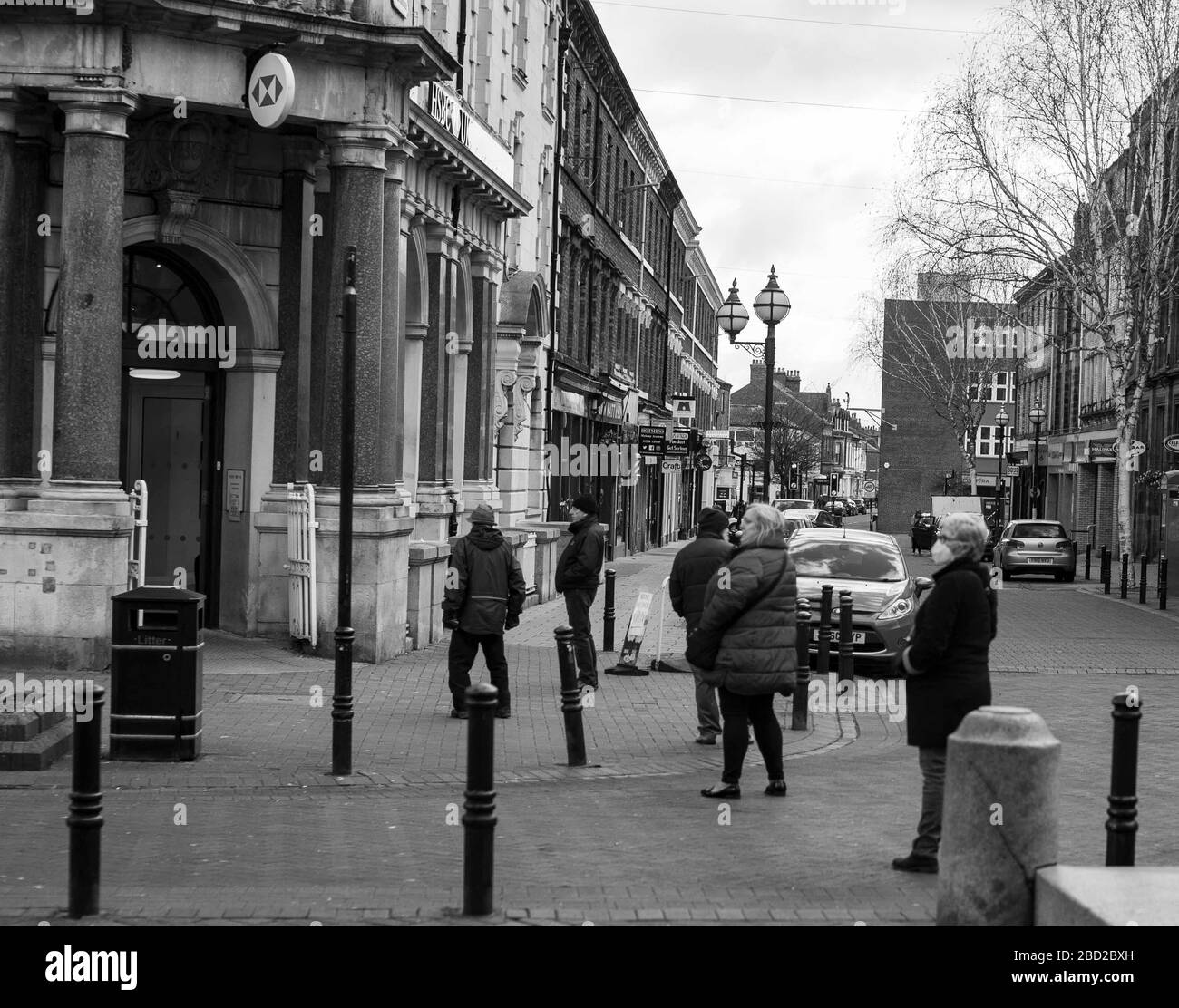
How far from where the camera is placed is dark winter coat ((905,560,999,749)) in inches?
310

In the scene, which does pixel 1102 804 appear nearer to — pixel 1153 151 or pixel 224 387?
pixel 224 387

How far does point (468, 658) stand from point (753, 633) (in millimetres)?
4224

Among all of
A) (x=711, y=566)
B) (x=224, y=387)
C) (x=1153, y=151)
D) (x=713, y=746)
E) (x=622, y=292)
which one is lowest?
(x=713, y=746)

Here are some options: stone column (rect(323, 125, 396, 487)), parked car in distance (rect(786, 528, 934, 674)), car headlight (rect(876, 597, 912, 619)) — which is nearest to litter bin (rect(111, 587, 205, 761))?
stone column (rect(323, 125, 396, 487))

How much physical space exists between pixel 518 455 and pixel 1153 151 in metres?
19.3

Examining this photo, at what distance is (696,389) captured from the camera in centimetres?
7500

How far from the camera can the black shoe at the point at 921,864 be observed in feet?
26.0

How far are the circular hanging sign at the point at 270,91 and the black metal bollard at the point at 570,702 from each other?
21.6 feet

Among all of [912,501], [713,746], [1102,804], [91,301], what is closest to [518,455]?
[91,301]

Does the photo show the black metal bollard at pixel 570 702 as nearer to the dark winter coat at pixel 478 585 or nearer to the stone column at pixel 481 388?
the dark winter coat at pixel 478 585

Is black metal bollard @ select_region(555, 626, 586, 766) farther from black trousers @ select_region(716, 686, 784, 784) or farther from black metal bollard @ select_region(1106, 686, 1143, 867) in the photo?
black metal bollard @ select_region(1106, 686, 1143, 867)

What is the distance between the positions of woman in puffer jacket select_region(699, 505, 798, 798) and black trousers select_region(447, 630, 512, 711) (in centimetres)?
367

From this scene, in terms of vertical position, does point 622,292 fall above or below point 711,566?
above

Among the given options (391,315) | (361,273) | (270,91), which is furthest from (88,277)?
(391,315)
